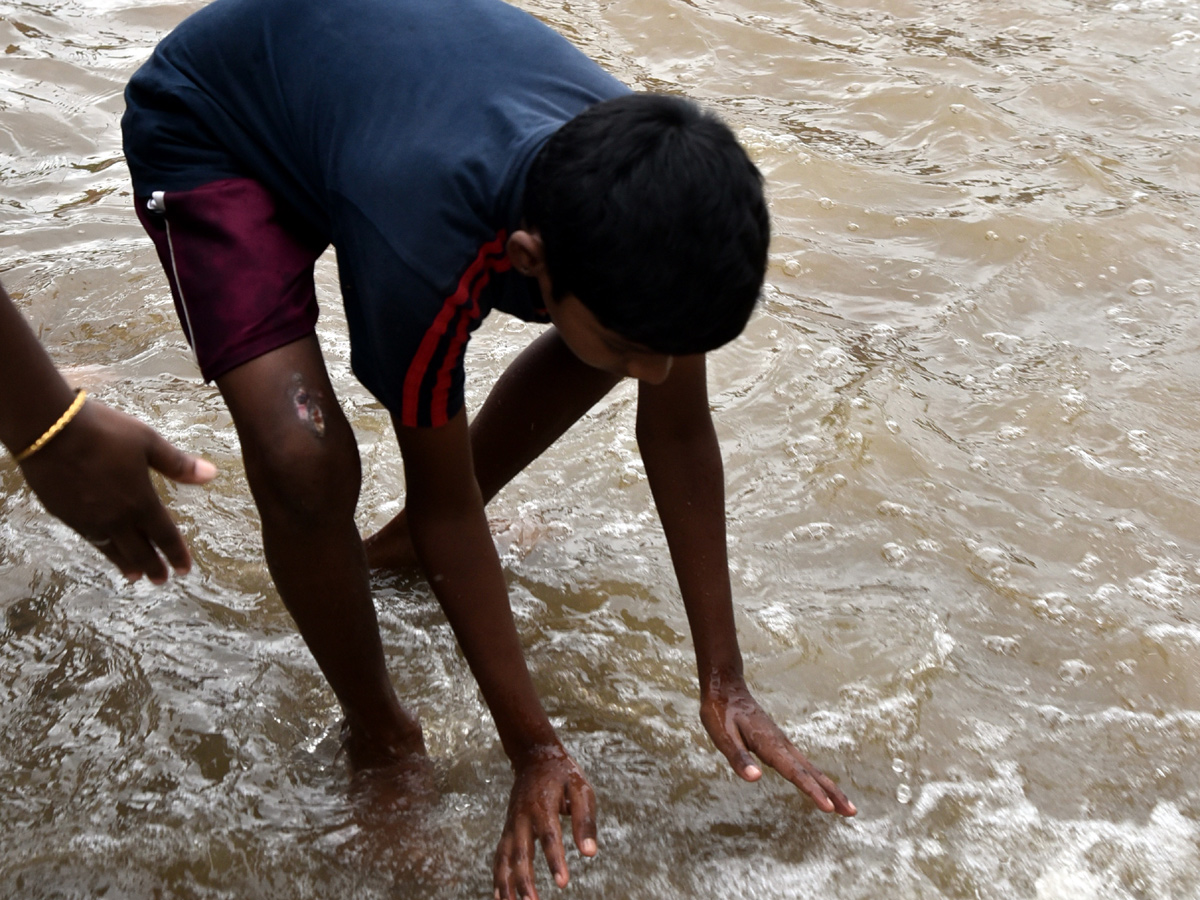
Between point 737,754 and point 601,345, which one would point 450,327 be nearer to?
point 601,345

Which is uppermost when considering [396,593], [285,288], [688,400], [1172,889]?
[285,288]

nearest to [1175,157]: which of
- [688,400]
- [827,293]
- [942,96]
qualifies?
[942,96]

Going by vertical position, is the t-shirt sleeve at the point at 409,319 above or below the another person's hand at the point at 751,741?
above

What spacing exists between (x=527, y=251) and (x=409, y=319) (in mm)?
171

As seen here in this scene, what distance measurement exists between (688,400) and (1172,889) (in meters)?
1.04

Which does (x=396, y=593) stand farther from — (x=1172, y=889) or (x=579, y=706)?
(x=1172, y=889)

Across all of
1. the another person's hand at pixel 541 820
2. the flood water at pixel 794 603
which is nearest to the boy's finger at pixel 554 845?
the another person's hand at pixel 541 820

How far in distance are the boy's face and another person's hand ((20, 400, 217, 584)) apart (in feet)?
1.58

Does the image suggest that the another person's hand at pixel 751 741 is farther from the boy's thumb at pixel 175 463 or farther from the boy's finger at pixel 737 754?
the boy's thumb at pixel 175 463

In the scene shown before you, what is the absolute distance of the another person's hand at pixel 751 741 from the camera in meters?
1.79

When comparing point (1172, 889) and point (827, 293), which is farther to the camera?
point (827, 293)

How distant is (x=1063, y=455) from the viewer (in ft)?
8.87

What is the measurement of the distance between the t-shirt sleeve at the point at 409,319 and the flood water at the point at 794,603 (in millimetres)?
738

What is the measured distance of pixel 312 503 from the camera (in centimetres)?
163
